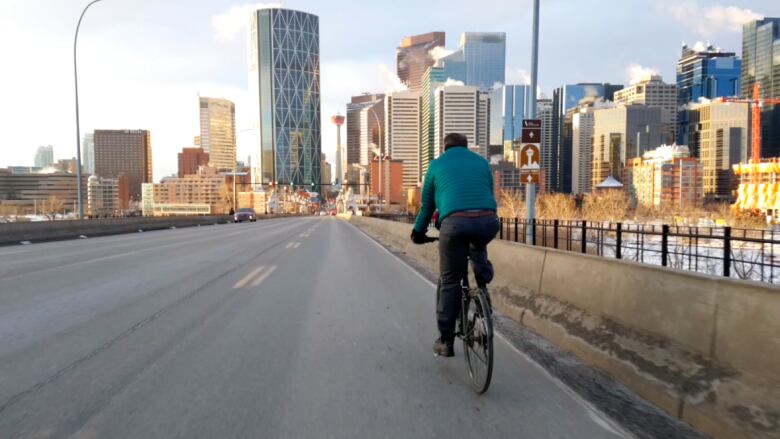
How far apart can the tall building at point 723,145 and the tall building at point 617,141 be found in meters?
22.5

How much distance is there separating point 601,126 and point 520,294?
214 meters

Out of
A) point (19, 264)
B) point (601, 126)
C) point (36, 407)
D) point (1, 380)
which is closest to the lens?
point (36, 407)

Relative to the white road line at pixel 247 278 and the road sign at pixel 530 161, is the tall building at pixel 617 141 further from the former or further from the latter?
the white road line at pixel 247 278

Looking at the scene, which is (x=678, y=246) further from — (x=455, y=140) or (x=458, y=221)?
(x=458, y=221)

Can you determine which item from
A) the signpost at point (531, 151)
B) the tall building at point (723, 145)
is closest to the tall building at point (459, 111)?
the tall building at point (723, 145)

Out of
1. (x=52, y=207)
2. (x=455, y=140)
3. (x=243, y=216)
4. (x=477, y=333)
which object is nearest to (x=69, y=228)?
(x=455, y=140)

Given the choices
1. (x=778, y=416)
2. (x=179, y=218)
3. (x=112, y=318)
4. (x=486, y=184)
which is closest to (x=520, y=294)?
(x=486, y=184)

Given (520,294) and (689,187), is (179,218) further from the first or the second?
(689,187)

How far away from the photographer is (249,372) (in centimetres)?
408

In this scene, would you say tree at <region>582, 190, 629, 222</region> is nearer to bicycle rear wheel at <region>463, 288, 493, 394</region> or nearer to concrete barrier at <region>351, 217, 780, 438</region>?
concrete barrier at <region>351, 217, 780, 438</region>

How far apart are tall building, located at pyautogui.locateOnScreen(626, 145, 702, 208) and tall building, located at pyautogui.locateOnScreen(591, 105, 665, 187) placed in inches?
931

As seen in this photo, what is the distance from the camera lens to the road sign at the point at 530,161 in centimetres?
1227

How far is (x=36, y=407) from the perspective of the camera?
3.30 m

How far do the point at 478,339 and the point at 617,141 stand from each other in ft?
680
